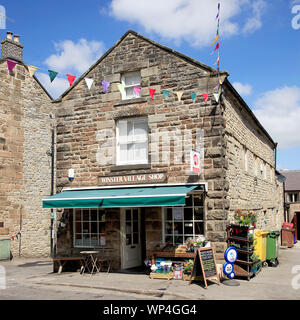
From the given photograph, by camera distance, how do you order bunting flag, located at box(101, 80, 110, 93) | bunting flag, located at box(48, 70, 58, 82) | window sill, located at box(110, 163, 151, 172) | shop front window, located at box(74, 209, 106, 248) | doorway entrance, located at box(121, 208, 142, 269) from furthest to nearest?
1. shop front window, located at box(74, 209, 106, 248)
2. doorway entrance, located at box(121, 208, 142, 269)
3. bunting flag, located at box(101, 80, 110, 93)
4. window sill, located at box(110, 163, 151, 172)
5. bunting flag, located at box(48, 70, 58, 82)

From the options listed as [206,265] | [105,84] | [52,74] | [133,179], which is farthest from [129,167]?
[206,265]

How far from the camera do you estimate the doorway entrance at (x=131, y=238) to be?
12.5 metres

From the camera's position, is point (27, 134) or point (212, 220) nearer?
point (212, 220)

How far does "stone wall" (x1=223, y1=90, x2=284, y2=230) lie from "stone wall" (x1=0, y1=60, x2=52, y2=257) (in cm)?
1074

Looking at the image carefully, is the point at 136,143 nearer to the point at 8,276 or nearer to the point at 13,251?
the point at 8,276

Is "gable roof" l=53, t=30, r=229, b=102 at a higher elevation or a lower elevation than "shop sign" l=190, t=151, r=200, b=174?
higher

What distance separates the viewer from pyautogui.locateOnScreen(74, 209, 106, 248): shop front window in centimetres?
1274

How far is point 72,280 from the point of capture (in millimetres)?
10875

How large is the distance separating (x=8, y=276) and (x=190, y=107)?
8.02m

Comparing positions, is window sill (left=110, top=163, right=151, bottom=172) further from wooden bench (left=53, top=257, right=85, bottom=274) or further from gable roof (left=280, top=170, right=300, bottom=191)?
gable roof (left=280, top=170, right=300, bottom=191)

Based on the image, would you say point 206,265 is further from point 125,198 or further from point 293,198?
point 293,198

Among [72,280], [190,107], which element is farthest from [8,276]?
[190,107]

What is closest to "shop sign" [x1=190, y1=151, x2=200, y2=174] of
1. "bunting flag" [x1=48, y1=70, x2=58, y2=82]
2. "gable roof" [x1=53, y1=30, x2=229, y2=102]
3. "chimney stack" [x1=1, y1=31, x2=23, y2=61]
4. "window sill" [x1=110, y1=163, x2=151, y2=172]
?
"window sill" [x1=110, y1=163, x2=151, y2=172]

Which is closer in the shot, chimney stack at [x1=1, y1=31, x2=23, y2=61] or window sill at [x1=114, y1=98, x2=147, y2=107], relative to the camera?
window sill at [x1=114, y1=98, x2=147, y2=107]
